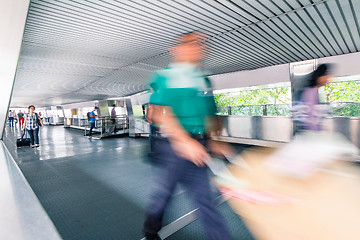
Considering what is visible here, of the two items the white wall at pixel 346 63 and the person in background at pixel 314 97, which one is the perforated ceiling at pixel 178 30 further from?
the person in background at pixel 314 97

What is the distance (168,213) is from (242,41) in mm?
4085

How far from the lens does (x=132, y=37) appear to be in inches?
168

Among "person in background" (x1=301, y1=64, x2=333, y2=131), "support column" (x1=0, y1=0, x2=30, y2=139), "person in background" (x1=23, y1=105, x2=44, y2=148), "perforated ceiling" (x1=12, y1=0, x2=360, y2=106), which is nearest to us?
"support column" (x1=0, y1=0, x2=30, y2=139)

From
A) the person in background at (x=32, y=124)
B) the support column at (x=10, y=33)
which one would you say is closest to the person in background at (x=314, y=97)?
the support column at (x=10, y=33)

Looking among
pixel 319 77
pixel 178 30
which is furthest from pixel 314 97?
pixel 178 30

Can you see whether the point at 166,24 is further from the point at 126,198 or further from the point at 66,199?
the point at 66,199

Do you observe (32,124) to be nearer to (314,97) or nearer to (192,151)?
(192,151)

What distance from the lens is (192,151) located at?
1411 mm

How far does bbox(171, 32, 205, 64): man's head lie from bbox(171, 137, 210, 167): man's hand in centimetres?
66

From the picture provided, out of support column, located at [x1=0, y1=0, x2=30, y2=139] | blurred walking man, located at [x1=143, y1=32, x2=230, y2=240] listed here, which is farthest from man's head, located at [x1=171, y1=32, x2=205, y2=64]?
support column, located at [x1=0, y1=0, x2=30, y2=139]

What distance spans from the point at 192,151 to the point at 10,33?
3.98 metres

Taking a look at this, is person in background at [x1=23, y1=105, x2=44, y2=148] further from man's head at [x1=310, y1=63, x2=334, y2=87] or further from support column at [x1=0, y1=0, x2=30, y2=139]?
man's head at [x1=310, y1=63, x2=334, y2=87]

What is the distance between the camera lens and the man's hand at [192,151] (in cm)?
141

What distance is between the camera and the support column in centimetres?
262
